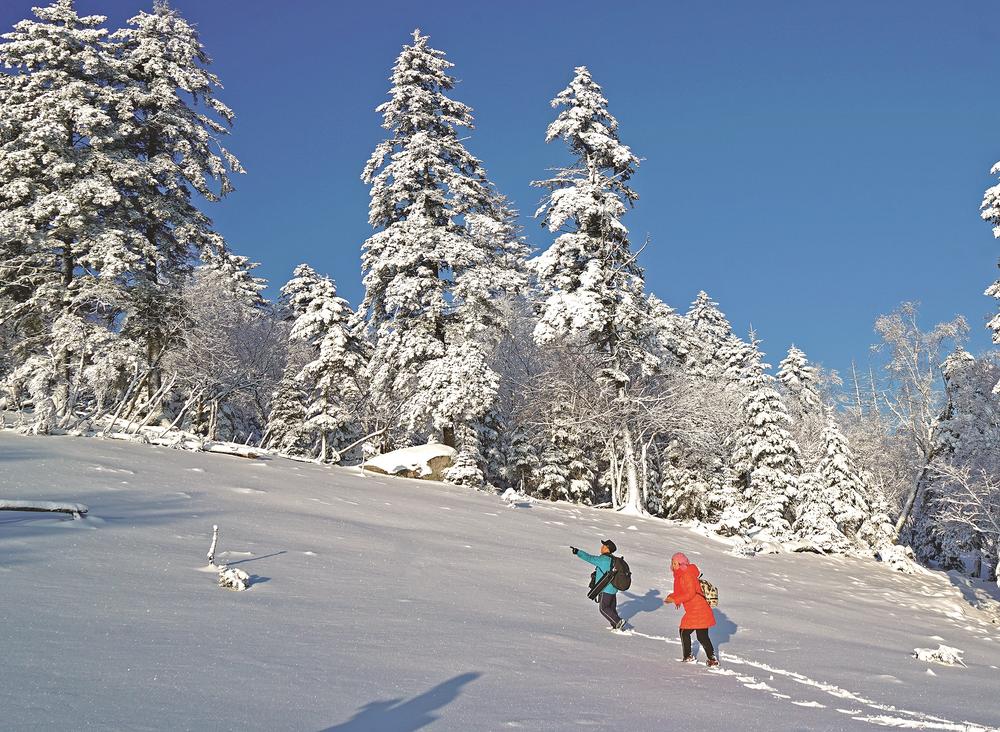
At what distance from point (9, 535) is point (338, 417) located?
25.7 meters

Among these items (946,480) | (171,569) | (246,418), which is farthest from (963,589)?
(246,418)

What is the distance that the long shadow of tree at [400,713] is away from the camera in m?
4.72

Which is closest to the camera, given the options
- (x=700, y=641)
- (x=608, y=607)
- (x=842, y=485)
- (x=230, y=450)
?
(x=700, y=641)

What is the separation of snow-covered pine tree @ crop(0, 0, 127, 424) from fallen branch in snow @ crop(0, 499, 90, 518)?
11212mm

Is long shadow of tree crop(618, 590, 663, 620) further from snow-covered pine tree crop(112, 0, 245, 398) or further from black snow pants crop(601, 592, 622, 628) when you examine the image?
snow-covered pine tree crop(112, 0, 245, 398)

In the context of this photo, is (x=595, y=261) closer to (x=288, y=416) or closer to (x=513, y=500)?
(x=513, y=500)

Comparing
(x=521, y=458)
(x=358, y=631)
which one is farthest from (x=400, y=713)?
(x=521, y=458)

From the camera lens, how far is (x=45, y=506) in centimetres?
905

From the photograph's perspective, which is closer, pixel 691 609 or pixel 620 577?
pixel 691 609

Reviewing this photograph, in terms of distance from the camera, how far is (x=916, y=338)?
39.0m

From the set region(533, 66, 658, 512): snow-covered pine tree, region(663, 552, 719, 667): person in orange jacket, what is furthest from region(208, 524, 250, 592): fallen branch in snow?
region(533, 66, 658, 512): snow-covered pine tree

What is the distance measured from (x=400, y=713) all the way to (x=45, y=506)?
6.35 metres

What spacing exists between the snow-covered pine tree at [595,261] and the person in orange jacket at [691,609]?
18.0 m

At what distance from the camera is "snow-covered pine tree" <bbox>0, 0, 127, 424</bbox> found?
1977cm
